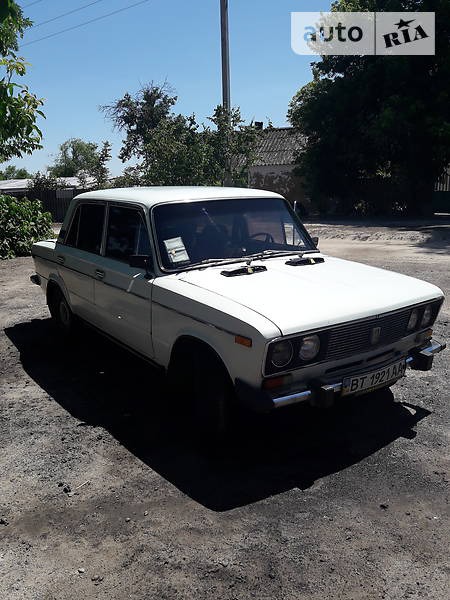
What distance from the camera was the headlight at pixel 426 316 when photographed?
4.16m

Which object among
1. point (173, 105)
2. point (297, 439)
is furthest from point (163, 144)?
point (173, 105)

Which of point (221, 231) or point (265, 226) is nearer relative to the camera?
point (221, 231)

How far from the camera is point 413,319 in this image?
408cm

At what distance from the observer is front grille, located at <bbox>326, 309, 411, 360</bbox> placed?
139 inches

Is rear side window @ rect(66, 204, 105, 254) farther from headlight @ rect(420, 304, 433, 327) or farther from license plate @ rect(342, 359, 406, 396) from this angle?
headlight @ rect(420, 304, 433, 327)

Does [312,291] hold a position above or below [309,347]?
above

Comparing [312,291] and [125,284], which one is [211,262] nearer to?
[125,284]

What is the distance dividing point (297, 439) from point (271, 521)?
1.02 m

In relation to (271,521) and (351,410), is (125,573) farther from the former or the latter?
(351,410)

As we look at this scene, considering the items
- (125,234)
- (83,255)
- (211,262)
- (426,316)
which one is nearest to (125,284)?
(125,234)

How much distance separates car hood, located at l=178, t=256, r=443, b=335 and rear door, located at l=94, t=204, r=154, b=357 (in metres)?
0.47

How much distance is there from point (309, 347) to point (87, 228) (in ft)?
10.3

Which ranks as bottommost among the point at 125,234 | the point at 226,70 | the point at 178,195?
the point at 125,234

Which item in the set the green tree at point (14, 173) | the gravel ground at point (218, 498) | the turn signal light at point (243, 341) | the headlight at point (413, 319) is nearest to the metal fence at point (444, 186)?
the gravel ground at point (218, 498)
